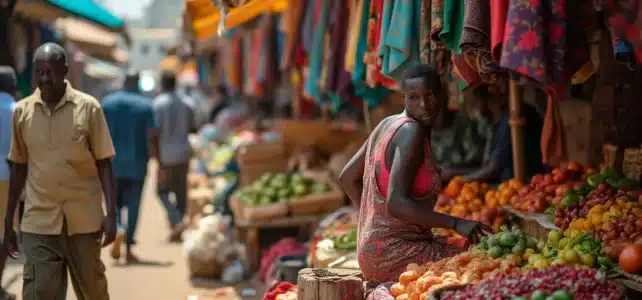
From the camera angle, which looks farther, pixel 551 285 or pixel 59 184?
pixel 59 184

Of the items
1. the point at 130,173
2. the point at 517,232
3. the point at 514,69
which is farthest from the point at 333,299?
the point at 130,173

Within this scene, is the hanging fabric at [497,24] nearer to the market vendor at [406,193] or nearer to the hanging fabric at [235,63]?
the market vendor at [406,193]

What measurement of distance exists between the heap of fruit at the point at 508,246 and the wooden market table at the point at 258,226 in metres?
4.85

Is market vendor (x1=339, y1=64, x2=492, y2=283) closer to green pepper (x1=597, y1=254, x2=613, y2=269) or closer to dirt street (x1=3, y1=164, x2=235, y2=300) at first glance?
green pepper (x1=597, y1=254, x2=613, y2=269)

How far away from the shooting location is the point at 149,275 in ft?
34.3

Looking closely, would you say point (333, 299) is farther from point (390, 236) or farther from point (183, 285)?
point (183, 285)

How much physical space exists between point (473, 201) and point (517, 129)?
63 centimetres

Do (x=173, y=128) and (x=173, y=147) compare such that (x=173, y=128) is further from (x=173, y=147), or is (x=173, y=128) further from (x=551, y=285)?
(x=551, y=285)

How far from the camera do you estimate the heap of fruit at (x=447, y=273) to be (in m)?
4.92

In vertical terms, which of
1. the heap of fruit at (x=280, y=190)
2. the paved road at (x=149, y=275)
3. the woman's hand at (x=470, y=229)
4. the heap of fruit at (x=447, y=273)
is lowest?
the paved road at (x=149, y=275)

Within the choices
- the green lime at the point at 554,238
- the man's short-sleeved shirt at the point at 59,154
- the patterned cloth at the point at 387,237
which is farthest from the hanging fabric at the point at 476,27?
the man's short-sleeved shirt at the point at 59,154

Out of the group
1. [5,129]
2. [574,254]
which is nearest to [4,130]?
[5,129]

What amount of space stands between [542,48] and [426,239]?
5.14 ft

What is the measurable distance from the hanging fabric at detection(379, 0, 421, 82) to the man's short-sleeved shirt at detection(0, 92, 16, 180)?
3.29 metres
